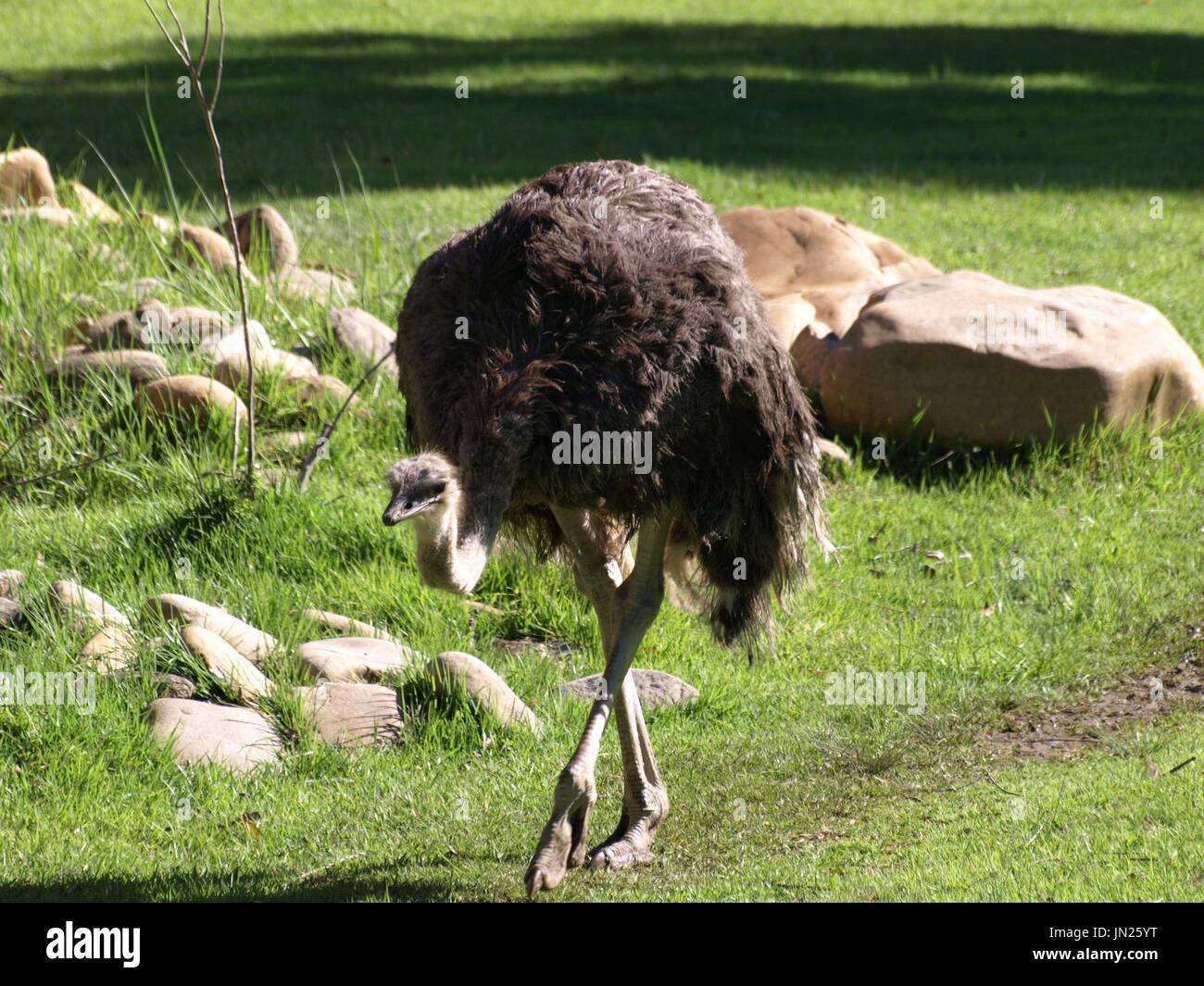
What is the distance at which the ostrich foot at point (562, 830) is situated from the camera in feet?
15.7

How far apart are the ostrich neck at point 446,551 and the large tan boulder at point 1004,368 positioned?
4549mm

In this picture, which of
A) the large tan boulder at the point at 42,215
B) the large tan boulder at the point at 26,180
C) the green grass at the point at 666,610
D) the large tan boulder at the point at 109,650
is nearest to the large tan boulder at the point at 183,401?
the green grass at the point at 666,610

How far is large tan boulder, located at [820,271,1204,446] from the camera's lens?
27.6 ft

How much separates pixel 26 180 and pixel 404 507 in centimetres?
790

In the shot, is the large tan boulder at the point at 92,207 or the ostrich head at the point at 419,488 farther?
the large tan boulder at the point at 92,207

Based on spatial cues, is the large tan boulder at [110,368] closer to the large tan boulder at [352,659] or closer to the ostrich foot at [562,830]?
the large tan boulder at [352,659]

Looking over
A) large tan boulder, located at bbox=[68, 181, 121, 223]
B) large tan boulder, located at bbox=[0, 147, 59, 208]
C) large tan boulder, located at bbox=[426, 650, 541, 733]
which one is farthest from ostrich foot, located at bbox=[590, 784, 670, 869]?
large tan boulder, located at bbox=[0, 147, 59, 208]

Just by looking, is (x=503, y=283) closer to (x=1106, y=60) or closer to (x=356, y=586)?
(x=356, y=586)

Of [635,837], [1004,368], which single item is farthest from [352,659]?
[1004,368]

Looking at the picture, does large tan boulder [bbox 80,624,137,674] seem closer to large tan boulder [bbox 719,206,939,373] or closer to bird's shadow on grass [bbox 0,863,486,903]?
bird's shadow on grass [bbox 0,863,486,903]

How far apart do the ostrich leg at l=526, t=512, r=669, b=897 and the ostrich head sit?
1048 millimetres

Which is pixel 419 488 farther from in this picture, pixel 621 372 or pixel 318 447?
pixel 318 447

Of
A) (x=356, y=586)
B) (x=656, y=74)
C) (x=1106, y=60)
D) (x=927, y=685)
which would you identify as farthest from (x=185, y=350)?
(x=1106, y=60)

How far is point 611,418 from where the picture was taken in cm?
498
